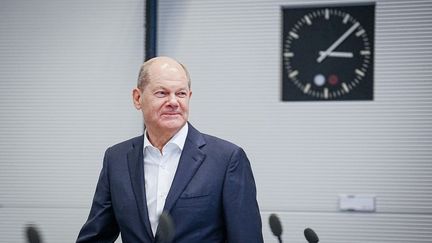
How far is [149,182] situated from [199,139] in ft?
0.70

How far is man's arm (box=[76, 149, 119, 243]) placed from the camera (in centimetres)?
174

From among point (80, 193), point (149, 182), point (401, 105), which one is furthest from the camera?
point (80, 193)

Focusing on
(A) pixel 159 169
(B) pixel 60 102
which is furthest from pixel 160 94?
(B) pixel 60 102

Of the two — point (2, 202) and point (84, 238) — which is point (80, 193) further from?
point (84, 238)

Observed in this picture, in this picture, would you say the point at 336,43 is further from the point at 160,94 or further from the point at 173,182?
the point at 173,182

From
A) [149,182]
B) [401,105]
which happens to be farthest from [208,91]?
[149,182]

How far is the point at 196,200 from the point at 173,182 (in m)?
0.09

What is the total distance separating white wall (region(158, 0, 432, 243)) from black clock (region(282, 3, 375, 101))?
0.05m

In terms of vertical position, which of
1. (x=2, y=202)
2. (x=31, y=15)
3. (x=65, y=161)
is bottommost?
(x=2, y=202)

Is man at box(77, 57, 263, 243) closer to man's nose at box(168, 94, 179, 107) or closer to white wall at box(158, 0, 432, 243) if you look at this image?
man's nose at box(168, 94, 179, 107)

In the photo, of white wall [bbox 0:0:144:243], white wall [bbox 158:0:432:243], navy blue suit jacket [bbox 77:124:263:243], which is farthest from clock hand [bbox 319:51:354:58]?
navy blue suit jacket [bbox 77:124:263:243]

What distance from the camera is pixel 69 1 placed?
3.02 m

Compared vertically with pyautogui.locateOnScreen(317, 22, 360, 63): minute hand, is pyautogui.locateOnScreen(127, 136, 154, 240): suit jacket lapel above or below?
below

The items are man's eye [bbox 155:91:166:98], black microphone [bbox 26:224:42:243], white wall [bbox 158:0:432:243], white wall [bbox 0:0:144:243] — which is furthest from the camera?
white wall [bbox 0:0:144:243]
